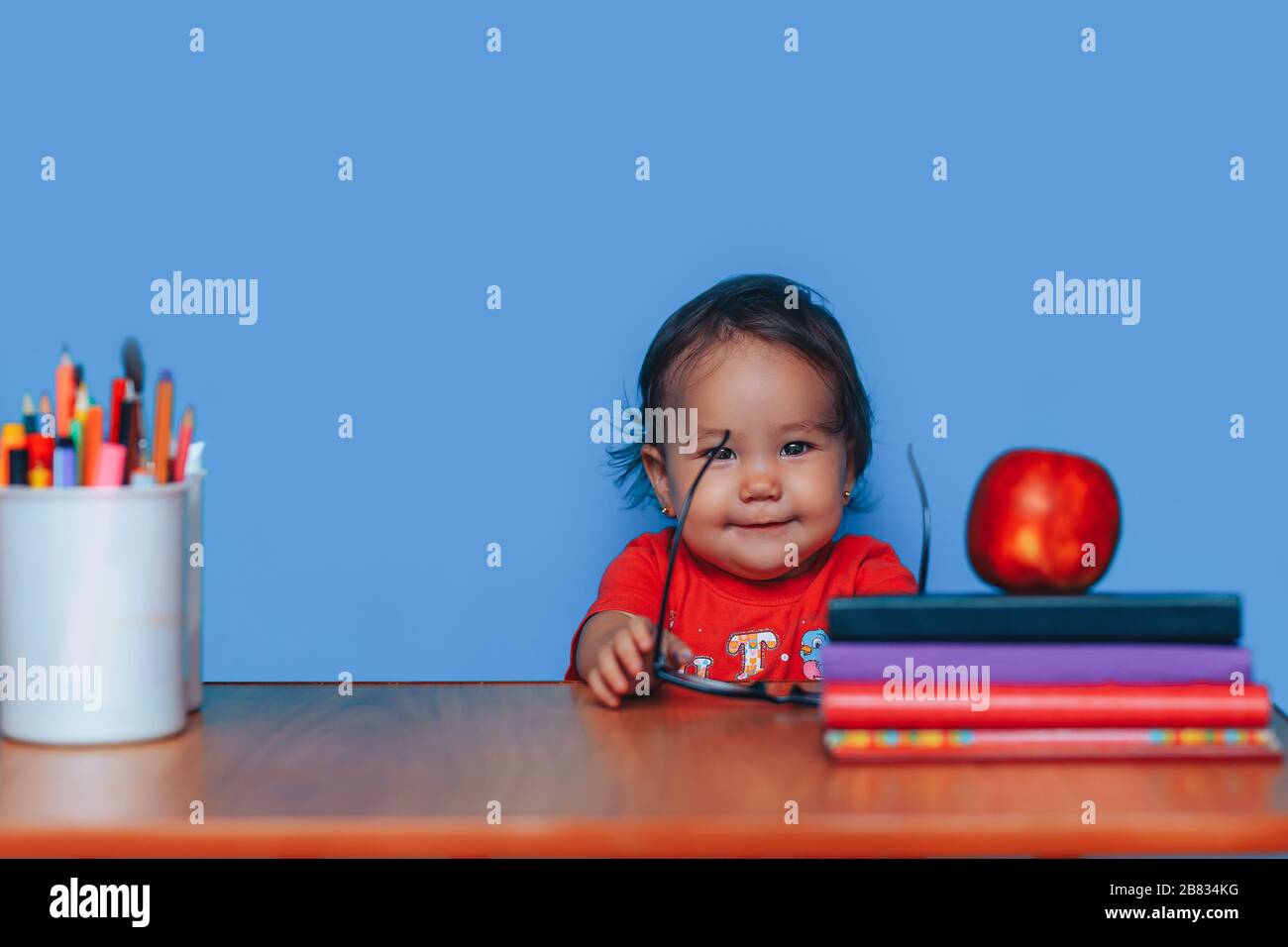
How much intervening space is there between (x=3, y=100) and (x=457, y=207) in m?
0.56

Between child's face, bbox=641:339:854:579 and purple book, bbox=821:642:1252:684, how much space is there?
59cm

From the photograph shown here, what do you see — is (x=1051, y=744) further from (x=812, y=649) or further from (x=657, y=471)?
A: (x=657, y=471)

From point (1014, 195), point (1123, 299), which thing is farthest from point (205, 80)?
point (1123, 299)

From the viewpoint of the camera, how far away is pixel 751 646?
155cm

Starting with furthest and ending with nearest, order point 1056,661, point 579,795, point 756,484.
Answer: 1. point 756,484
2. point 1056,661
3. point 579,795

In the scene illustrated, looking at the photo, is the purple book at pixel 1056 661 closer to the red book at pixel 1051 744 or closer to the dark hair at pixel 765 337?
the red book at pixel 1051 744

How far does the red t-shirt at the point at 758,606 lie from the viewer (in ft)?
5.04

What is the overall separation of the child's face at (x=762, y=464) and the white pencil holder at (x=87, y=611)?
2.24 ft

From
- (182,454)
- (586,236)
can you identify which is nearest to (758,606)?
(586,236)

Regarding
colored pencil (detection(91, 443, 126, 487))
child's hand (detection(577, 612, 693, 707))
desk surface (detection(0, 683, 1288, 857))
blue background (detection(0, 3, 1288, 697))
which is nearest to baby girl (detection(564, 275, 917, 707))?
blue background (detection(0, 3, 1288, 697))

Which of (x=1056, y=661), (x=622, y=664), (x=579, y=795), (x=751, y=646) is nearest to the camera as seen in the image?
(x=579, y=795)

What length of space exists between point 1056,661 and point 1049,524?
0.30ft

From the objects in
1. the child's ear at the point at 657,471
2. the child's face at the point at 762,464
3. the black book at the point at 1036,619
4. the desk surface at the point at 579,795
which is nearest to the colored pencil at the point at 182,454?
the desk surface at the point at 579,795
